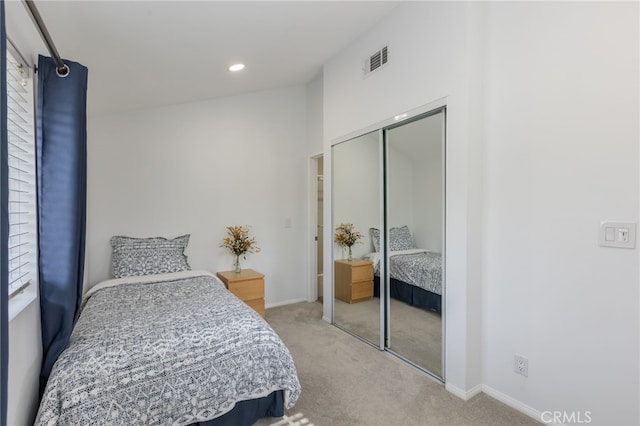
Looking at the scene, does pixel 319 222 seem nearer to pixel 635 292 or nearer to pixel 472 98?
pixel 472 98

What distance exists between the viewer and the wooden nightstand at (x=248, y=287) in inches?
141

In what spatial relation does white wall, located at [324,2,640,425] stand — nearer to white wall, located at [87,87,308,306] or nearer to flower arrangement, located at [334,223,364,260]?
flower arrangement, located at [334,223,364,260]

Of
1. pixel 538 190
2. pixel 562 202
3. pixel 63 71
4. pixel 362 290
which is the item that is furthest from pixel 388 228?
pixel 63 71

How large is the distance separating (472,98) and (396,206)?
41.0 inches

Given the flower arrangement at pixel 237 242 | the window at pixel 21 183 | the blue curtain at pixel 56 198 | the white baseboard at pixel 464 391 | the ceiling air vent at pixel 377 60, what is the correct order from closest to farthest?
the window at pixel 21 183
the blue curtain at pixel 56 198
the white baseboard at pixel 464 391
the ceiling air vent at pixel 377 60
the flower arrangement at pixel 237 242

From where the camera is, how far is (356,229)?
11.0ft

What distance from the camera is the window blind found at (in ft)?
4.76

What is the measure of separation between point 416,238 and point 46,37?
2.53m

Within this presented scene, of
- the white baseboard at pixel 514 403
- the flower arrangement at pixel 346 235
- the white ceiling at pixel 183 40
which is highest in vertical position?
the white ceiling at pixel 183 40

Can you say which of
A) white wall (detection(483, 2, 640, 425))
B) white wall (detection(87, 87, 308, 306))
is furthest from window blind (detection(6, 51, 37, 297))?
white wall (detection(483, 2, 640, 425))

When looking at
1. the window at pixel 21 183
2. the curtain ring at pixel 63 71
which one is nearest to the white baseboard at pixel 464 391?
the window at pixel 21 183

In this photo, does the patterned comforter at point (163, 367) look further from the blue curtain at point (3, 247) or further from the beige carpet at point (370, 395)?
the blue curtain at point (3, 247)

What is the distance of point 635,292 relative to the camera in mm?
1617

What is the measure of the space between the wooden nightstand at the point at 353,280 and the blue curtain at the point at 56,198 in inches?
91.4
